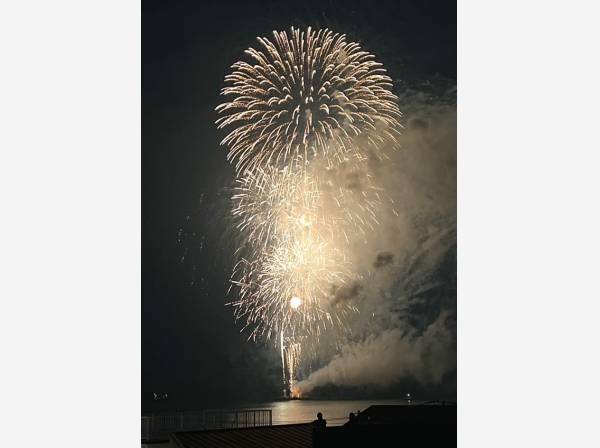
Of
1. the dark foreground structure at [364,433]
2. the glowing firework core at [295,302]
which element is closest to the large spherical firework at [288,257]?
the glowing firework core at [295,302]

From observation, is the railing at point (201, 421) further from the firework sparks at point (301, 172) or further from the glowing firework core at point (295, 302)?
the glowing firework core at point (295, 302)

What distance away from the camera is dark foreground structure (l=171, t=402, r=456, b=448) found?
6973mm

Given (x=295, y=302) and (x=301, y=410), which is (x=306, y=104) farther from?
(x=301, y=410)

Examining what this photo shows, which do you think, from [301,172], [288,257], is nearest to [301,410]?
[288,257]

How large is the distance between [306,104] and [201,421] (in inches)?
112

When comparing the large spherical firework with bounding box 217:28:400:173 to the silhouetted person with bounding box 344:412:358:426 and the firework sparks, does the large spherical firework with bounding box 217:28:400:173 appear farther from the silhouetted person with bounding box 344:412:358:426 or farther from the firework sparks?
the silhouetted person with bounding box 344:412:358:426

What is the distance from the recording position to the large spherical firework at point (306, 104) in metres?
7.68

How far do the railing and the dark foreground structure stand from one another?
7cm

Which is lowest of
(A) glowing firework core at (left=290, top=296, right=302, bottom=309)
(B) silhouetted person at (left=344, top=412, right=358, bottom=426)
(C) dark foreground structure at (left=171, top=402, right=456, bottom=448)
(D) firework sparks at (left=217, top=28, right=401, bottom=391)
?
(C) dark foreground structure at (left=171, top=402, right=456, bottom=448)

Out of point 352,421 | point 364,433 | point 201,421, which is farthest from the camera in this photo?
point 201,421

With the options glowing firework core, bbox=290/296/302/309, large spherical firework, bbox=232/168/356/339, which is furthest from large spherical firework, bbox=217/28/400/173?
glowing firework core, bbox=290/296/302/309

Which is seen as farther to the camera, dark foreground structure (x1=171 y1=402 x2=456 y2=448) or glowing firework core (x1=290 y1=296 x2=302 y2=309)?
glowing firework core (x1=290 y1=296 x2=302 y2=309)

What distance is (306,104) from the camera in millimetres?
7801
